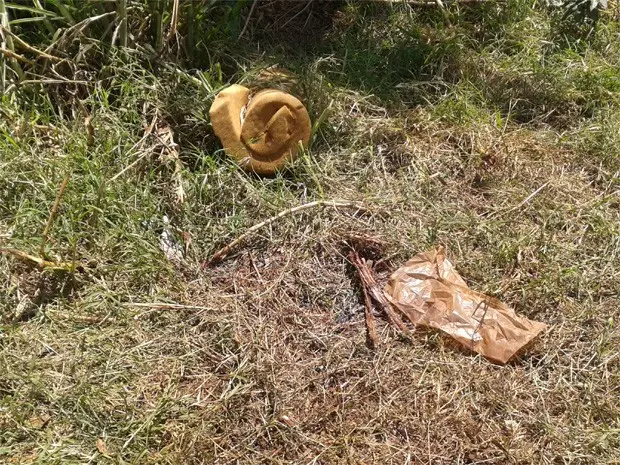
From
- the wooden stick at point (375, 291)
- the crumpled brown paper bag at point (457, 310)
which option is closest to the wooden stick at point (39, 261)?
the wooden stick at point (375, 291)

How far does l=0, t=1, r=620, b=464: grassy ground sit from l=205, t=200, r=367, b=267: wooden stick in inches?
1.1

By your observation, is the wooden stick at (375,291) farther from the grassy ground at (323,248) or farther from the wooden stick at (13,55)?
the wooden stick at (13,55)

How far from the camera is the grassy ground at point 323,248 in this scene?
201cm

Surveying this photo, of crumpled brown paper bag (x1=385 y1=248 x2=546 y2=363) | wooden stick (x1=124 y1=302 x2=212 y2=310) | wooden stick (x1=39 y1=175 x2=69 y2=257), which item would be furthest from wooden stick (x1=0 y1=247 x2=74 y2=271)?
crumpled brown paper bag (x1=385 y1=248 x2=546 y2=363)

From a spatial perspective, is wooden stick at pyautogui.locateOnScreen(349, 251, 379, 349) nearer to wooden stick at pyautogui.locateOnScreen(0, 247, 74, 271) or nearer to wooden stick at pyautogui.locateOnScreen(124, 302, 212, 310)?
wooden stick at pyautogui.locateOnScreen(124, 302, 212, 310)

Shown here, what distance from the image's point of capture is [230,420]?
2.03 meters

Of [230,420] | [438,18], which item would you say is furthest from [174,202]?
[438,18]

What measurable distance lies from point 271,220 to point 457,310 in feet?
2.33

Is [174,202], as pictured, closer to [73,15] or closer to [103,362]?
[103,362]

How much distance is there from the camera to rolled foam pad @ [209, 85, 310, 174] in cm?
249

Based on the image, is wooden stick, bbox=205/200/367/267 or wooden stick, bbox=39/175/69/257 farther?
wooden stick, bbox=205/200/367/267

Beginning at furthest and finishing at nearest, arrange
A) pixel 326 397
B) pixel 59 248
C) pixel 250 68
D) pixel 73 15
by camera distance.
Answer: pixel 250 68 → pixel 73 15 → pixel 59 248 → pixel 326 397

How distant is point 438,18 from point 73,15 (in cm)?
158

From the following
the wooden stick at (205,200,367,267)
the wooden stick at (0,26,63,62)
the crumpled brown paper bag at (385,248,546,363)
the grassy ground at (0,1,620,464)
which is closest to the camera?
the grassy ground at (0,1,620,464)
